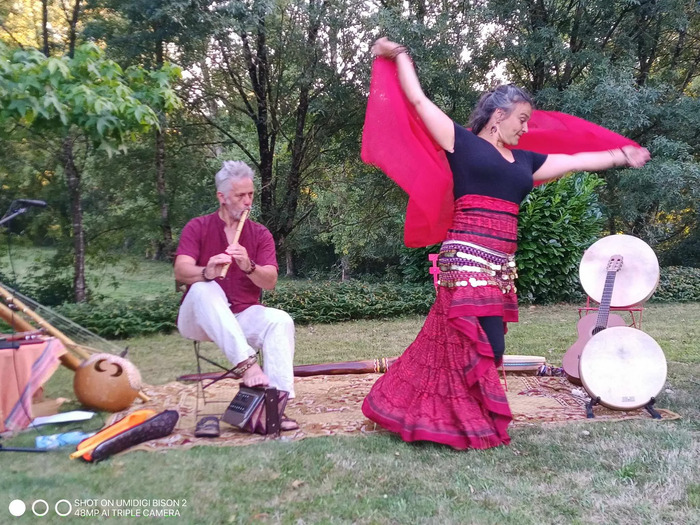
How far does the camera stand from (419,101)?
290cm

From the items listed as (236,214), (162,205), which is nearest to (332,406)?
(236,214)

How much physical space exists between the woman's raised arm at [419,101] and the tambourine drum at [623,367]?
1583 millimetres

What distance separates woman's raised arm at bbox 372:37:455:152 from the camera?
9.57 feet

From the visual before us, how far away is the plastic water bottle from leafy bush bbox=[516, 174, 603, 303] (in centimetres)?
719

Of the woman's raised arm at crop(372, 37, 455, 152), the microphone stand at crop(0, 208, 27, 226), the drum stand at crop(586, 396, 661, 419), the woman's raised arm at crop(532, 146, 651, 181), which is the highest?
the woman's raised arm at crop(372, 37, 455, 152)

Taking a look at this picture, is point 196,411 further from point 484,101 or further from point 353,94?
point 353,94

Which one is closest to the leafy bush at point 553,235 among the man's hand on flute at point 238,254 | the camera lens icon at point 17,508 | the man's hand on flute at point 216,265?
the man's hand on flute at point 238,254

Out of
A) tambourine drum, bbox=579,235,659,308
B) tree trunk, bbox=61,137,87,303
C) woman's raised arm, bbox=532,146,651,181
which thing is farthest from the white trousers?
tree trunk, bbox=61,137,87,303

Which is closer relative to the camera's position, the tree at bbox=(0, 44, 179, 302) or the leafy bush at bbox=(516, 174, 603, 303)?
the tree at bbox=(0, 44, 179, 302)

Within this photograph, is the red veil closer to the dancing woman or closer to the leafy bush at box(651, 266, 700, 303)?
the dancing woman

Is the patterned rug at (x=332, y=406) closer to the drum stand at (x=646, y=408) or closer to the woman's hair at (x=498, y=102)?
the drum stand at (x=646, y=408)

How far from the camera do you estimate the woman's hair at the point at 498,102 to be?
3.05 metres

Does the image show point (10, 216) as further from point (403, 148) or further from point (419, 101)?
point (419, 101)

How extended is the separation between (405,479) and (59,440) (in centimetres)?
187
